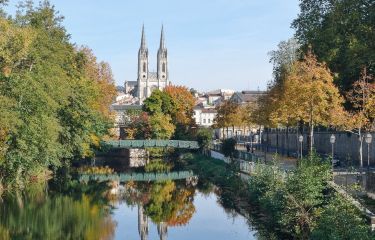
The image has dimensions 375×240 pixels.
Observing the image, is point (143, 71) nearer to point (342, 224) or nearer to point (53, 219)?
point (53, 219)

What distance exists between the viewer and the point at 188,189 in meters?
43.7

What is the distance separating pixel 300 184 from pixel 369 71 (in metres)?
17.2

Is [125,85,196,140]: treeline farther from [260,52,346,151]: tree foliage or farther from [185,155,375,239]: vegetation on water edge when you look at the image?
[185,155,375,239]: vegetation on water edge

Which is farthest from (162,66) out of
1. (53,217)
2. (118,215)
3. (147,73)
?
(53,217)

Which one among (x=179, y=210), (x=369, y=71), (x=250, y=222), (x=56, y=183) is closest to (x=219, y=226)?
(x=250, y=222)

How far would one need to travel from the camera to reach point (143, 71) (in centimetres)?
18600

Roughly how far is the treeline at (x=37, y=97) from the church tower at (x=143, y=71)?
13363 cm

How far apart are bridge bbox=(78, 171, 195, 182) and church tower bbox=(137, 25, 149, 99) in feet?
424

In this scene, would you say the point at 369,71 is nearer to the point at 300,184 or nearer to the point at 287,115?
the point at 287,115

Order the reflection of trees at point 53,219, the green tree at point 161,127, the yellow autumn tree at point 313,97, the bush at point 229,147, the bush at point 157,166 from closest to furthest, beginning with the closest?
the reflection of trees at point 53,219 < the yellow autumn tree at point 313,97 < the bush at point 229,147 < the bush at point 157,166 < the green tree at point 161,127

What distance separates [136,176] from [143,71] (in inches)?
5290

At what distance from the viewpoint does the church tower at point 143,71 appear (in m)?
184

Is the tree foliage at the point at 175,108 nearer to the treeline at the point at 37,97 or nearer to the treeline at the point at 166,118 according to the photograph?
the treeline at the point at 166,118

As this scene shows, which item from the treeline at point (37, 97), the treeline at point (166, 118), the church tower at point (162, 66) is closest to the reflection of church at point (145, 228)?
the treeline at point (37, 97)
